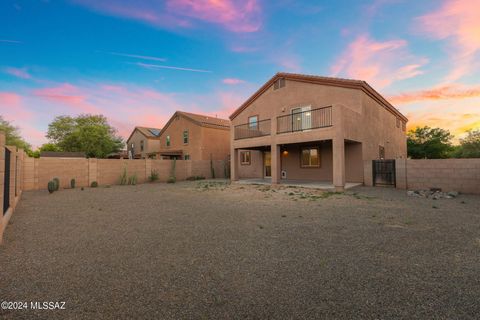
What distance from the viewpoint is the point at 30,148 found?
4381 centimetres

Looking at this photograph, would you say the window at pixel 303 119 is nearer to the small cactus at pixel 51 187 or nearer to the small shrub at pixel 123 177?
the small shrub at pixel 123 177

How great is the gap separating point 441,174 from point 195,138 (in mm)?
20274

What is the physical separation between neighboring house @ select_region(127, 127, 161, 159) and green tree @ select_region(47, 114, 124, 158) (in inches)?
141

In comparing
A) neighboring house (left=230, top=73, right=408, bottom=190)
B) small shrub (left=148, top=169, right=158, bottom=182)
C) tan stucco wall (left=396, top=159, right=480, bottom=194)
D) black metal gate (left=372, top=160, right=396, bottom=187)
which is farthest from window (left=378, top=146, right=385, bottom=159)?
small shrub (left=148, top=169, right=158, bottom=182)

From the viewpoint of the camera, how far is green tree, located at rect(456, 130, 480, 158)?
89.7 ft

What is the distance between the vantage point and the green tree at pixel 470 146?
27.3m

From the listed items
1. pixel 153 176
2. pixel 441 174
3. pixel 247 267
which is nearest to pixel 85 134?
pixel 153 176

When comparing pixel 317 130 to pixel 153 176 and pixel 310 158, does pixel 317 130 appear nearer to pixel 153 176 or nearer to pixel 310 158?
pixel 310 158

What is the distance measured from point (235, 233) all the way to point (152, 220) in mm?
2615

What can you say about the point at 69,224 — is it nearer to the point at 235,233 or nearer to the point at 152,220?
the point at 152,220

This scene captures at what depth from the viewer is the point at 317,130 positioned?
11.8m

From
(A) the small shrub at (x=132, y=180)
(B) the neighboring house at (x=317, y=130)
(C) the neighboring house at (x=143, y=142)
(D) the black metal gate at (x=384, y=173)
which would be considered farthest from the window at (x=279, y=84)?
(C) the neighboring house at (x=143, y=142)

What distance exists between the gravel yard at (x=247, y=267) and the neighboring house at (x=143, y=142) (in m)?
28.2

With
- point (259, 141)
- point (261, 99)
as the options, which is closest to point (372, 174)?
point (259, 141)
